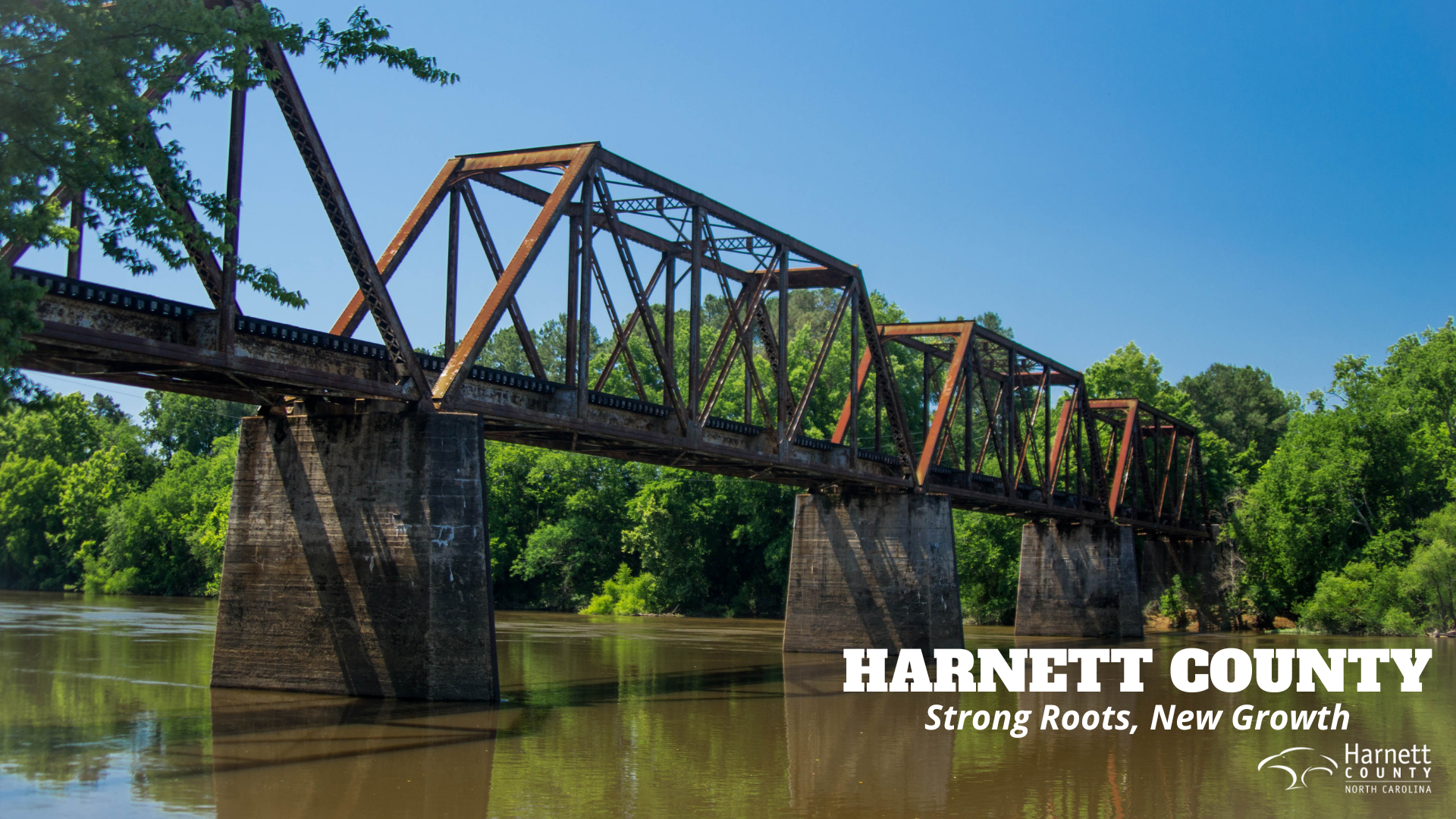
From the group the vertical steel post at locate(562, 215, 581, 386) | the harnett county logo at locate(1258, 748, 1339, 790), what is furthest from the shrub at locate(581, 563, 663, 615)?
the harnett county logo at locate(1258, 748, 1339, 790)

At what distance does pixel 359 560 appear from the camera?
2275 cm

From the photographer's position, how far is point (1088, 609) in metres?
56.9

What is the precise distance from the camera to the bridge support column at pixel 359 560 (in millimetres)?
22312

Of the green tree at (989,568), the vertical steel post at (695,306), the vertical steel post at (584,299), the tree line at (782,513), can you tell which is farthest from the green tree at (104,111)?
the green tree at (989,568)

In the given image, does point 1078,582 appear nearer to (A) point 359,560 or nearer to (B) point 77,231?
(A) point 359,560

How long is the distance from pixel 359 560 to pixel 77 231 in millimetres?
9183

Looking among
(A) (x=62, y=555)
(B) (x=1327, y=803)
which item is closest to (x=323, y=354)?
(B) (x=1327, y=803)

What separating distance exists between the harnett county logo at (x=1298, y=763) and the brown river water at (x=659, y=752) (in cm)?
8

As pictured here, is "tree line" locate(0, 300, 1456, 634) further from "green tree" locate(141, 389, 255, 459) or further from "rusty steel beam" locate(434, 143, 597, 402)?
"rusty steel beam" locate(434, 143, 597, 402)

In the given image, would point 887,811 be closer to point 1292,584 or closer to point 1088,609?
point 1088,609

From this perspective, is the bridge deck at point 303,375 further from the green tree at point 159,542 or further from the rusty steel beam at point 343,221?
the green tree at point 159,542

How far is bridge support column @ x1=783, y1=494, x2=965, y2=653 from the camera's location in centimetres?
3941

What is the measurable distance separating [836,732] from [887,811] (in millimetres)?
7324

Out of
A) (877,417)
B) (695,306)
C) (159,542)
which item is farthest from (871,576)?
(159,542)
